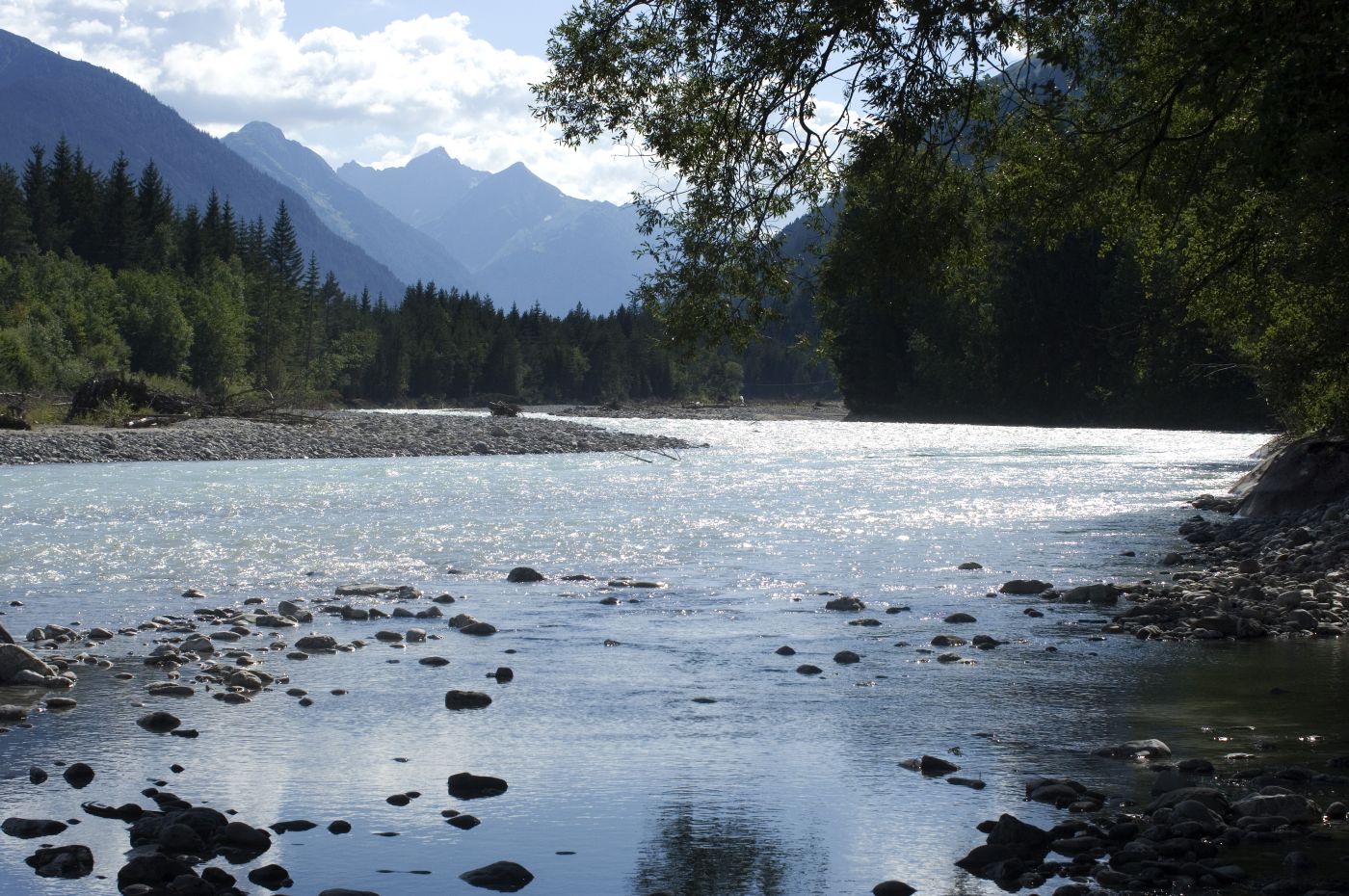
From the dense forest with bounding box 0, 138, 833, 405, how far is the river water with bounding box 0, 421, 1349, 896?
159 feet

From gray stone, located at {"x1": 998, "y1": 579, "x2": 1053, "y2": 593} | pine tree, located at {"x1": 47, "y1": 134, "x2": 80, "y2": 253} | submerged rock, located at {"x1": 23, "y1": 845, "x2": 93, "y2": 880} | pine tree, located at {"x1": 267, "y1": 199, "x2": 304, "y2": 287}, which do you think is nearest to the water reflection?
submerged rock, located at {"x1": 23, "y1": 845, "x2": 93, "y2": 880}

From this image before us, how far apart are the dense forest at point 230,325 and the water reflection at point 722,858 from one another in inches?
2441

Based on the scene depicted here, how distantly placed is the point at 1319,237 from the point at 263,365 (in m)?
112

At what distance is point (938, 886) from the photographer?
678 centimetres

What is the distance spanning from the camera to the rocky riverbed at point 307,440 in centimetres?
4422

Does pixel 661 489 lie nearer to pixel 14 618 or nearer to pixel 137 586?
pixel 137 586

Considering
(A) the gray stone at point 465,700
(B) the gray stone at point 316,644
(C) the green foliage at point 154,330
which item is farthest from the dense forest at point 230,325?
(A) the gray stone at point 465,700

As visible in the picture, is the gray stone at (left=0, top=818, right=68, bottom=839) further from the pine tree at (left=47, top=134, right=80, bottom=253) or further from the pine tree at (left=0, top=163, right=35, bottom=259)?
the pine tree at (left=47, top=134, right=80, bottom=253)

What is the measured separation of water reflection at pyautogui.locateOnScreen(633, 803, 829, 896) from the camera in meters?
6.84

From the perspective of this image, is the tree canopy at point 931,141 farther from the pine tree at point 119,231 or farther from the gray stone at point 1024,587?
the pine tree at point 119,231

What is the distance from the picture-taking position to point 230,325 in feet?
350

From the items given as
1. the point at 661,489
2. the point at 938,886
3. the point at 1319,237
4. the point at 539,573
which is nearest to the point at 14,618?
the point at 539,573

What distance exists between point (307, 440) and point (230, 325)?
5881 centimetres

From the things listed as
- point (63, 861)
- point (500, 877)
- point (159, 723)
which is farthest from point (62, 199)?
point (500, 877)
